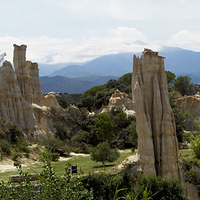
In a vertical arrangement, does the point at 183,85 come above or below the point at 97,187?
above

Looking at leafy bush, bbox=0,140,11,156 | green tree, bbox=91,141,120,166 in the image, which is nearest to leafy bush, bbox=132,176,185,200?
green tree, bbox=91,141,120,166

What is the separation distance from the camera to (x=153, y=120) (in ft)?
58.6

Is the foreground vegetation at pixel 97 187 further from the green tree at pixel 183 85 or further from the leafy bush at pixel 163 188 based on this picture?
the green tree at pixel 183 85

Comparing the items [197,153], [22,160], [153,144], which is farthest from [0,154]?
[197,153]

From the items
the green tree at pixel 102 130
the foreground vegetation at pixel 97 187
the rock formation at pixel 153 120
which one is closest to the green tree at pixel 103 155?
the foreground vegetation at pixel 97 187

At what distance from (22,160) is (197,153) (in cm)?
1532

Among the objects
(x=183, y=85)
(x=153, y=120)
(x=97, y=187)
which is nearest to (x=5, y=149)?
(x=97, y=187)

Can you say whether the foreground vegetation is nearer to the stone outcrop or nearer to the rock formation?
the rock formation

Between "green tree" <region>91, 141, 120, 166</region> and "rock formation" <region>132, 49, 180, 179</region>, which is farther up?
"rock formation" <region>132, 49, 180, 179</region>

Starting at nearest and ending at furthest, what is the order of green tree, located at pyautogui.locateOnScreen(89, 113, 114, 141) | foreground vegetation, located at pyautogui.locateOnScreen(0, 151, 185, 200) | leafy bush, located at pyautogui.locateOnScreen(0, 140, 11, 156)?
foreground vegetation, located at pyautogui.locateOnScreen(0, 151, 185, 200)
leafy bush, located at pyautogui.locateOnScreen(0, 140, 11, 156)
green tree, located at pyautogui.locateOnScreen(89, 113, 114, 141)

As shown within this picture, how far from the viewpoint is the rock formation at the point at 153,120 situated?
1716cm

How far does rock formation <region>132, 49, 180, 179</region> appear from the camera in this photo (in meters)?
17.2

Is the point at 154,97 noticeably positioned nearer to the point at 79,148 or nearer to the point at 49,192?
the point at 49,192

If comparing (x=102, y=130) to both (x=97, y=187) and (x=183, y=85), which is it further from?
(x=183, y=85)
